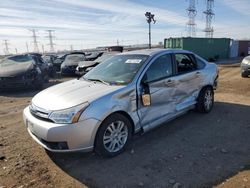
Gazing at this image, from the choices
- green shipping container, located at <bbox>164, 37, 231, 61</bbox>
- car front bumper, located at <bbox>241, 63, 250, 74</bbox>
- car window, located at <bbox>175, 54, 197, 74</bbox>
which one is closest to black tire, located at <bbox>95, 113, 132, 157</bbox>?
car window, located at <bbox>175, 54, 197, 74</bbox>

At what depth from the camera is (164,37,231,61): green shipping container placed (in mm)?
23938

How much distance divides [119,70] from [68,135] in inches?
65.6

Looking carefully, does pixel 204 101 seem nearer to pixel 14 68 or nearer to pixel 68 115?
pixel 68 115

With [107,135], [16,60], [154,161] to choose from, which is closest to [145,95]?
[107,135]

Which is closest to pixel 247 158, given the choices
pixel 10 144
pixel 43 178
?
pixel 43 178

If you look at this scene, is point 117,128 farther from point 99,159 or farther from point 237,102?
point 237,102

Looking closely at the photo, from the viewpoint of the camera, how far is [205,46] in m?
25.6

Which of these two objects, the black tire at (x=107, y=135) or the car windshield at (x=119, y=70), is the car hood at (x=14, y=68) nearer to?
the car windshield at (x=119, y=70)

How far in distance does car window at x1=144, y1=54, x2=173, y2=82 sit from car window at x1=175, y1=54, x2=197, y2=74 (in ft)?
0.97

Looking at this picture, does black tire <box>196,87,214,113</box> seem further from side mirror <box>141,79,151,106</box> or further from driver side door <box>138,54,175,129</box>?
side mirror <box>141,79,151,106</box>

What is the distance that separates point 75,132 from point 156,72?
1894 millimetres

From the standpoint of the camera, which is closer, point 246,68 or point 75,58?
point 246,68

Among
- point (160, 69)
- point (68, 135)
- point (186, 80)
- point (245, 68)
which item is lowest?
Answer: point (245, 68)

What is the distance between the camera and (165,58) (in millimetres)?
4668
